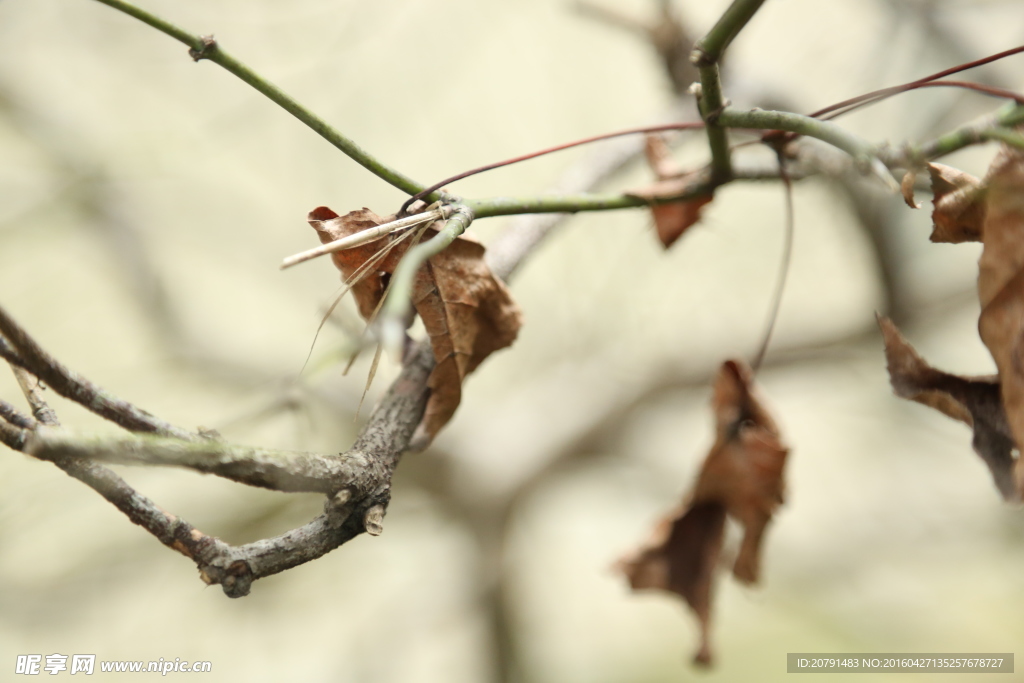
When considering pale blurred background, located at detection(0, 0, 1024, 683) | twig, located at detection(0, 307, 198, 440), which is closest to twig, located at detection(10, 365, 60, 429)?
twig, located at detection(0, 307, 198, 440)

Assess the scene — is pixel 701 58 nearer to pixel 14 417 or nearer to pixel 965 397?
pixel 965 397

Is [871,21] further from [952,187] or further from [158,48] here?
[158,48]

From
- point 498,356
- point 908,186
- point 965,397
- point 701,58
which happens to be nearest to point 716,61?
point 701,58

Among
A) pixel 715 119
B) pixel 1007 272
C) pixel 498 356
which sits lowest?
pixel 1007 272

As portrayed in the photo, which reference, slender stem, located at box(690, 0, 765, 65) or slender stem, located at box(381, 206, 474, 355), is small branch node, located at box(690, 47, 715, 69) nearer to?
slender stem, located at box(690, 0, 765, 65)

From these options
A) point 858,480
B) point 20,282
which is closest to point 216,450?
point 20,282

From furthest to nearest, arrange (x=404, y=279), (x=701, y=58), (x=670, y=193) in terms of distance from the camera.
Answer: (x=670, y=193) < (x=701, y=58) < (x=404, y=279)
